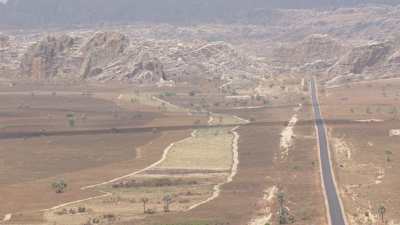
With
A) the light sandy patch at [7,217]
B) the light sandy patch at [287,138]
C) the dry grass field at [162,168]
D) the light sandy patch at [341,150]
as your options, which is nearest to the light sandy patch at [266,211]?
the dry grass field at [162,168]

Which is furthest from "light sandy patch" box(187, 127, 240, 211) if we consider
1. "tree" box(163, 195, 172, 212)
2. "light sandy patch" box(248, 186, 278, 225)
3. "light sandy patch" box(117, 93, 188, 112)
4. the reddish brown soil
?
"light sandy patch" box(117, 93, 188, 112)

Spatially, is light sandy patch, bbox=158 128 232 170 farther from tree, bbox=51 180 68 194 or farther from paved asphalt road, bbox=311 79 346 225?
tree, bbox=51 180 68 194

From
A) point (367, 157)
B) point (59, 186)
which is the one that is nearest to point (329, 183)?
point (367, 157)

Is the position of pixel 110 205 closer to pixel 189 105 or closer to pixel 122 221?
pixel 122 221

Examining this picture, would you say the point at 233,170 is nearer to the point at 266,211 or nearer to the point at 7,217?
the point at 266,211

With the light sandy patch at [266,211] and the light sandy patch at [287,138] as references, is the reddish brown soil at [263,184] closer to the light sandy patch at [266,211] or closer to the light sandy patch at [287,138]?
the light sandy patch at [266,211]
